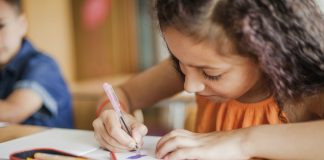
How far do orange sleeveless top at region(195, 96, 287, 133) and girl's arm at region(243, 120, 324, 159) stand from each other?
147 millimetres

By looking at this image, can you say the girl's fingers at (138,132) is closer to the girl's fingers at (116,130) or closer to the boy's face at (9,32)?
the girl's fingers at (116,130)

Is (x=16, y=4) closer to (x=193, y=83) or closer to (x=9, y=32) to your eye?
(x=9, y=32)

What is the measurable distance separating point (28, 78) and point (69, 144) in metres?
0.64

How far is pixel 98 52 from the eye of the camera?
2898 mm

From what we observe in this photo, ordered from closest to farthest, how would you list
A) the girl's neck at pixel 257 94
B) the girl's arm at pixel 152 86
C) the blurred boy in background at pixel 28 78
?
the girl's neck at pixel 257 94, the girl's arm at pixel 152 86, the blurred boy in background at pixel 28 78

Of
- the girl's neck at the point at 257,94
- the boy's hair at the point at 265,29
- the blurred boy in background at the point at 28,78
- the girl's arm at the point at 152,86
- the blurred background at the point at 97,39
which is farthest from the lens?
the blurred background at the point at 97,39

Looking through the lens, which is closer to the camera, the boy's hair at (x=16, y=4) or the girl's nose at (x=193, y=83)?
the girl's nose at (x=193, y=83)

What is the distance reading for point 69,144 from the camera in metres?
0.81

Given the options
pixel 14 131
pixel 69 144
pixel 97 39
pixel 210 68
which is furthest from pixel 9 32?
pixel 97 39

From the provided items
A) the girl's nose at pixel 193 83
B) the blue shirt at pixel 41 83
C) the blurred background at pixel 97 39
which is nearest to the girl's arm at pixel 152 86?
the girl's nose at pixel 193 83

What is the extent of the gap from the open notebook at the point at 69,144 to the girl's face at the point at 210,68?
15 centimetres

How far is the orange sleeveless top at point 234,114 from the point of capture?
833 mm

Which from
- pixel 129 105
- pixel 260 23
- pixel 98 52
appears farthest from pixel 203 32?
pixel 98 52

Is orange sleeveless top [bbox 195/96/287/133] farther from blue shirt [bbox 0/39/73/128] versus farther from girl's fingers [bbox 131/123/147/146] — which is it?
blue shirt [bbox 0/39/73/128]
